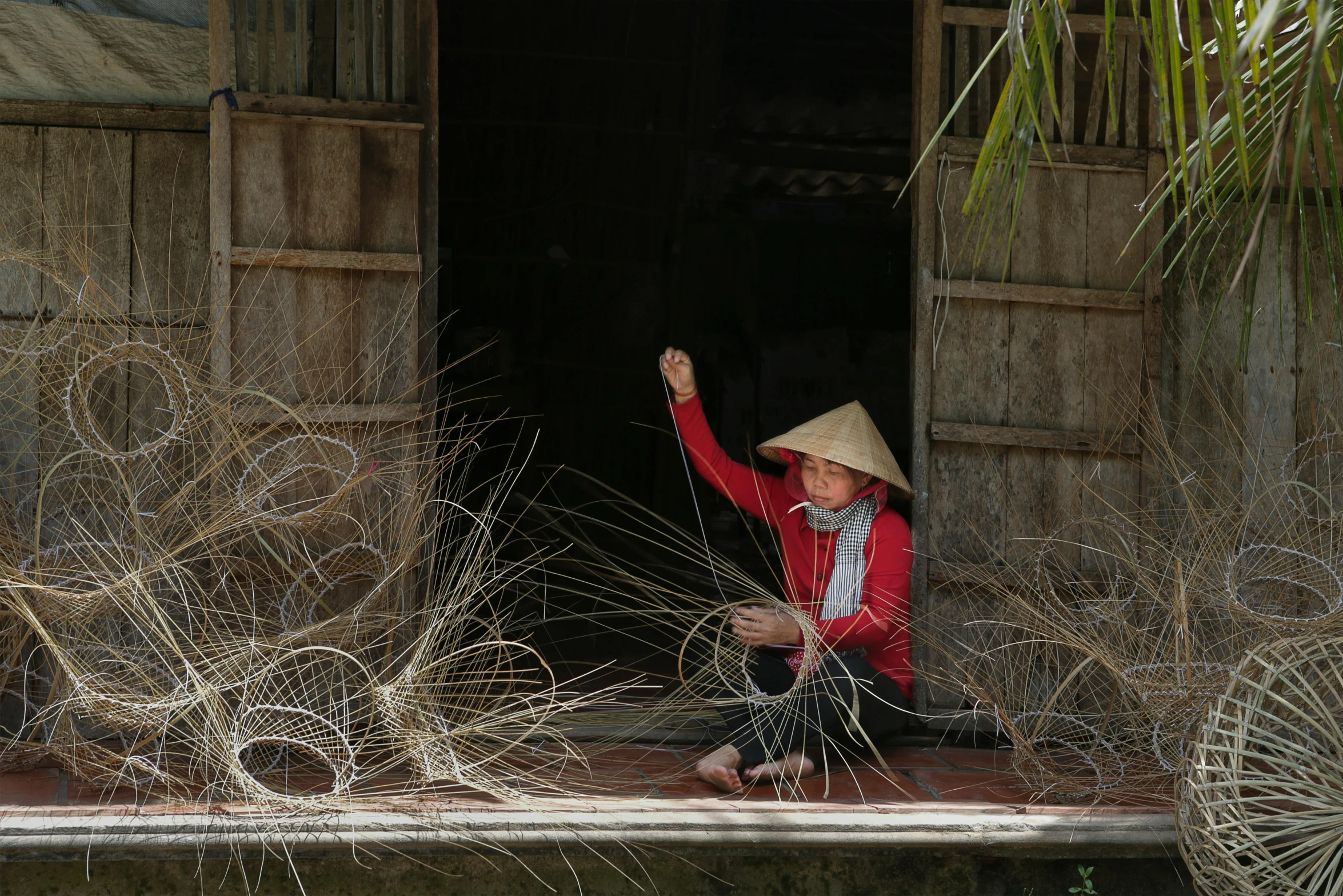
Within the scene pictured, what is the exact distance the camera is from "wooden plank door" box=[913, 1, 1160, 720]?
344cm

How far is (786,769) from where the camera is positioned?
9.25 ft

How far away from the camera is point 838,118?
18.2 feet

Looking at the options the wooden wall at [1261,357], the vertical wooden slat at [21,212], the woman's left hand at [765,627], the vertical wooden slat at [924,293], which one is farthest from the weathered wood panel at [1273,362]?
the vertical wooden slat at [21,212]

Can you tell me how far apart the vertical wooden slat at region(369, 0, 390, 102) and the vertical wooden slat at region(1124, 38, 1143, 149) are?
86.1 inches

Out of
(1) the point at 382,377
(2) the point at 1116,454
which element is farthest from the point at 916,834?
(1) the point at 382,377

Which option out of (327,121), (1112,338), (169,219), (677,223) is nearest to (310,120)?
(327,121)

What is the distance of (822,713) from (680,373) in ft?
3.20

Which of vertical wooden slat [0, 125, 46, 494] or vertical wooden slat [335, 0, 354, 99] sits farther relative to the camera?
vertical wooden slat [0, 125, 46, 494]

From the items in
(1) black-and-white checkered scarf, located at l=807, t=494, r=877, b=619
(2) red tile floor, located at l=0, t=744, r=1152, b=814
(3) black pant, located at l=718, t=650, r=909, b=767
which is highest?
(1) black-and-white checkered scarf, located at l=807, t=494, r=877, b=619

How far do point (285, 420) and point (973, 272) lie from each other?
6.46ft

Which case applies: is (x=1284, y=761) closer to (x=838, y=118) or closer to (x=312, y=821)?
(x=312, y=821)

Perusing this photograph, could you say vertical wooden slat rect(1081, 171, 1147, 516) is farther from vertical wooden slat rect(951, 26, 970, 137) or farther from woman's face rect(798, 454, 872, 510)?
woman's face rect(798, 454, 872, 510)

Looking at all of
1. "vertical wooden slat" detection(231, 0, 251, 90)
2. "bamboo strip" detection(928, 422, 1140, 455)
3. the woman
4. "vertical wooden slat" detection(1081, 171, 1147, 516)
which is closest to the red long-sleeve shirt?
the woman

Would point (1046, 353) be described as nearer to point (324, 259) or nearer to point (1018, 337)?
point (1018, 337)
